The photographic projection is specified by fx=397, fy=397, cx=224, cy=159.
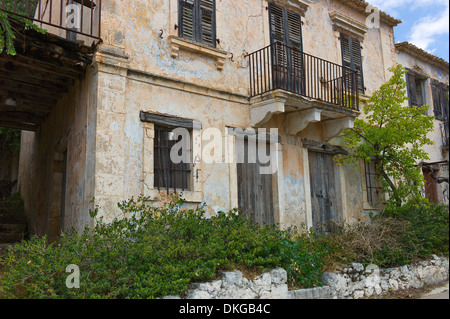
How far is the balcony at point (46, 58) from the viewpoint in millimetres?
6414

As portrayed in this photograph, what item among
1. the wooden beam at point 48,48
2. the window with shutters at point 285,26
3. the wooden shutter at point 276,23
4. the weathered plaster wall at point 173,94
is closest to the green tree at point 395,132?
the weathered plaster wall at point 173,94

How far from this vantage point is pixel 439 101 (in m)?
15.6

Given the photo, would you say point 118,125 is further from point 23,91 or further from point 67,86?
point 23,91

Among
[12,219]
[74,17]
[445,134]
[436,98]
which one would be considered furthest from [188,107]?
[445,134]

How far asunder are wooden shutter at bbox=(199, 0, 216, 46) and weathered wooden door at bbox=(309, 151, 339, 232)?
13.0ft

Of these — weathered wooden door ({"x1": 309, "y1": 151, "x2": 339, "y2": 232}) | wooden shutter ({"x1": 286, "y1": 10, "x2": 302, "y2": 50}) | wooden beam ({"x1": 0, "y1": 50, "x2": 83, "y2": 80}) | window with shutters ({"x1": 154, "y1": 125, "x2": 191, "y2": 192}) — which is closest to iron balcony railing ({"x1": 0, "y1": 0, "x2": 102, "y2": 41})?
wooden beam ({"x1": 0, "y1": 50, "x2": 83, "y2": 80})

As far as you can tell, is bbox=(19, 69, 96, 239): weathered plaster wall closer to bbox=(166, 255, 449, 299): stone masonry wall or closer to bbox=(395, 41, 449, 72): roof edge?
bbox=(166, 255, 449, 299): stone masonry wall

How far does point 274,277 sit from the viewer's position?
5.68m

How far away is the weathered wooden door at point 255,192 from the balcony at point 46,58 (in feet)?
12.6

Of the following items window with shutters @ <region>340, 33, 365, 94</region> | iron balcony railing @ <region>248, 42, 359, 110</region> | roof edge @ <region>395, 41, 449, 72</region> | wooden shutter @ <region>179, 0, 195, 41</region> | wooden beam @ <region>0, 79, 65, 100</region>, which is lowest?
wooden beam @ <region>0, 79, 65, 100</region>

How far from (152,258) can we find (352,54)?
376 inches

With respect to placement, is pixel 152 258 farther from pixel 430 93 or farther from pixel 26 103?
pixel 430 93

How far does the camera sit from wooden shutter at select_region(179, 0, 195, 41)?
26.7 ft

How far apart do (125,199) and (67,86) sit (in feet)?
11.1
